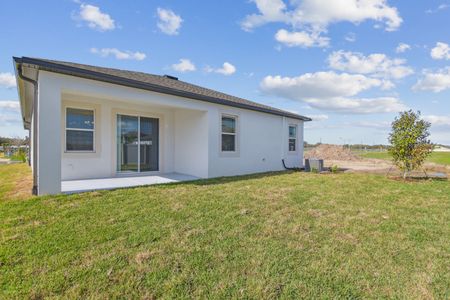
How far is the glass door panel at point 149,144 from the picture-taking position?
9.71m

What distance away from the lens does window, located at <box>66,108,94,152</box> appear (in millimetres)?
8117

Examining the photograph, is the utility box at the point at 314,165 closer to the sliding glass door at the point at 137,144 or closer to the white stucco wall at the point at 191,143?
the white stucco wall at the point at 191,143

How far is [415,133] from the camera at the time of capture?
8992 millimetres

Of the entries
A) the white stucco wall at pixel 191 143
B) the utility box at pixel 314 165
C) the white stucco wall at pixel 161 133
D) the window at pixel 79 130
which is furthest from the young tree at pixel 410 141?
the window at pixel 79 130

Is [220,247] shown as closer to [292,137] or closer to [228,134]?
[228,134]

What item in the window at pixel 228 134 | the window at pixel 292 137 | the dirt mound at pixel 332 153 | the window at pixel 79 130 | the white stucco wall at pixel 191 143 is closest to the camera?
the window at pixel 79 130

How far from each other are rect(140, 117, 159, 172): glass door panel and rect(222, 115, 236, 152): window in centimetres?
279

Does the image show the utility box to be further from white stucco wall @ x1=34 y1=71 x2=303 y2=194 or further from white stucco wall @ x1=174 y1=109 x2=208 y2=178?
white stucco wall @ x1=174 y1=109 x2=208 y2=178

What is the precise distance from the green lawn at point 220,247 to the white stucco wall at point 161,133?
172cm

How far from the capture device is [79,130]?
8.30m

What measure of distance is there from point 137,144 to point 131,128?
0.65 metres

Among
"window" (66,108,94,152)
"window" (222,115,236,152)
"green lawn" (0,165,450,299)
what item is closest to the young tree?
"green lawn" (0,165,450,299)

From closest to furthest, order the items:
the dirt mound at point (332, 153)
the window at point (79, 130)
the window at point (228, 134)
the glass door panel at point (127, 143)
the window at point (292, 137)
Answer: the window at point (79, 130)
the glass door panel at point (127, 143)
the window at point (228, 134)
the window at point (292, 137)
the dirt mound at point (332, 153)

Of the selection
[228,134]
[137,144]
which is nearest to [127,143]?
[137,144]
